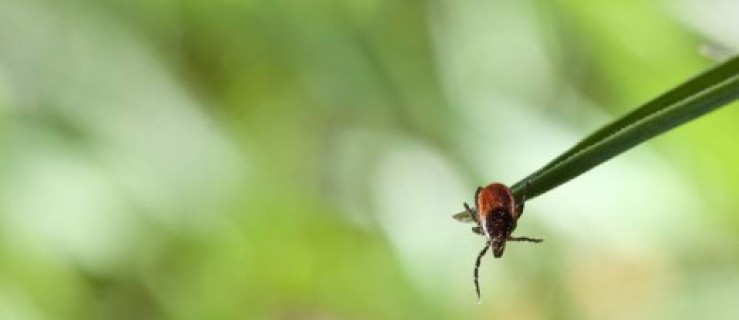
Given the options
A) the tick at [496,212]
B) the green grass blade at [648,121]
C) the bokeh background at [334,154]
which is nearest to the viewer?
the green grass blade at [648,121]

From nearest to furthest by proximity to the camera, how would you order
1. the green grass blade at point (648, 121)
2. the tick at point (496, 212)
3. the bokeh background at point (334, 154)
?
the green grass blade at point (648, 121) < the tick at point (496, 212) < the bokeh background at point (334, 154)

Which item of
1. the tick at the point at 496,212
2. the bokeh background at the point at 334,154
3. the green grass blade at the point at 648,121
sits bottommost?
the green grass blade at the point at 648,121

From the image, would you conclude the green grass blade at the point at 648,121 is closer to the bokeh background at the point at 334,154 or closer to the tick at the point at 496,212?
the tick at the point at 496,212

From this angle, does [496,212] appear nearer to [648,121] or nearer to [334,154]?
[648,121]

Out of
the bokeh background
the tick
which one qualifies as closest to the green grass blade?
the tick

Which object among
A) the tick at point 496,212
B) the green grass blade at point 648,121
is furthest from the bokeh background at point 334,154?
the green grass blade at point 648,121

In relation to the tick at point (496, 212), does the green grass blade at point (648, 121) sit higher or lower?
lower
